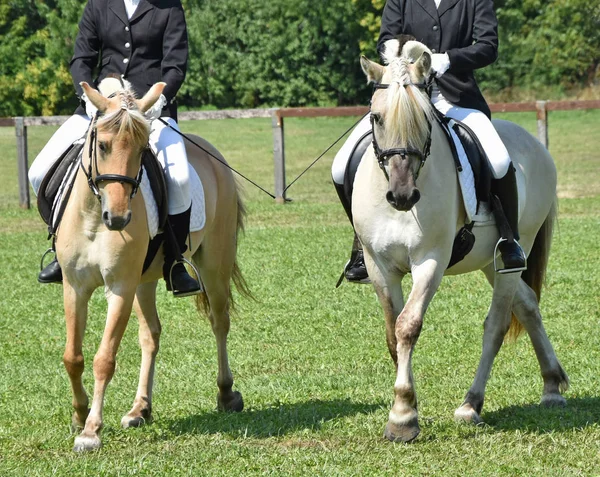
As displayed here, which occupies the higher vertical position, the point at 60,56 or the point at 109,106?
the point at 109,106

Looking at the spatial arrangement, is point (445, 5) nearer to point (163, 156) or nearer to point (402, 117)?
point (402, 117)

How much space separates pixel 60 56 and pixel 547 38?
1963cm

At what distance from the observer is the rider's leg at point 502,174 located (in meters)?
6.55

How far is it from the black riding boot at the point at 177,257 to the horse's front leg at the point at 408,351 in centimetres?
141

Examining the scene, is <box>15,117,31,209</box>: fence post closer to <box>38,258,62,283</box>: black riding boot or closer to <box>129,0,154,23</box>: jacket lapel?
<box>129,0,154,23</box>: jacket lapel

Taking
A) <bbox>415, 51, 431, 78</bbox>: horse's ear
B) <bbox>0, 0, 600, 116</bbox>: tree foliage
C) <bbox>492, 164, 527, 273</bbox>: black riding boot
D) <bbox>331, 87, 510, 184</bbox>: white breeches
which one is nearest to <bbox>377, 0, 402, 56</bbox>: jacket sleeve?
<bbox>331, 87, 510, 184</bbox>: white breeches

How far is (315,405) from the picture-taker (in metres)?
6.98

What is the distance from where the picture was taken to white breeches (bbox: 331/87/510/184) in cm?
654

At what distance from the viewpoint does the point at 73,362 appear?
614 cm

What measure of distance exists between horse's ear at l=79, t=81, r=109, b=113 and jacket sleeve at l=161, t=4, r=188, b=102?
1.02 meters

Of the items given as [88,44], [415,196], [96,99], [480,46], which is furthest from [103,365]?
[480,46]

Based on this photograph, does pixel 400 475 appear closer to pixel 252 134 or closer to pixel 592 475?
pixel 592 475

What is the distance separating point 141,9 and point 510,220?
2.84 m

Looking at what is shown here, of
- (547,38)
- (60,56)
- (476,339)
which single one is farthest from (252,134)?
(476,339)
